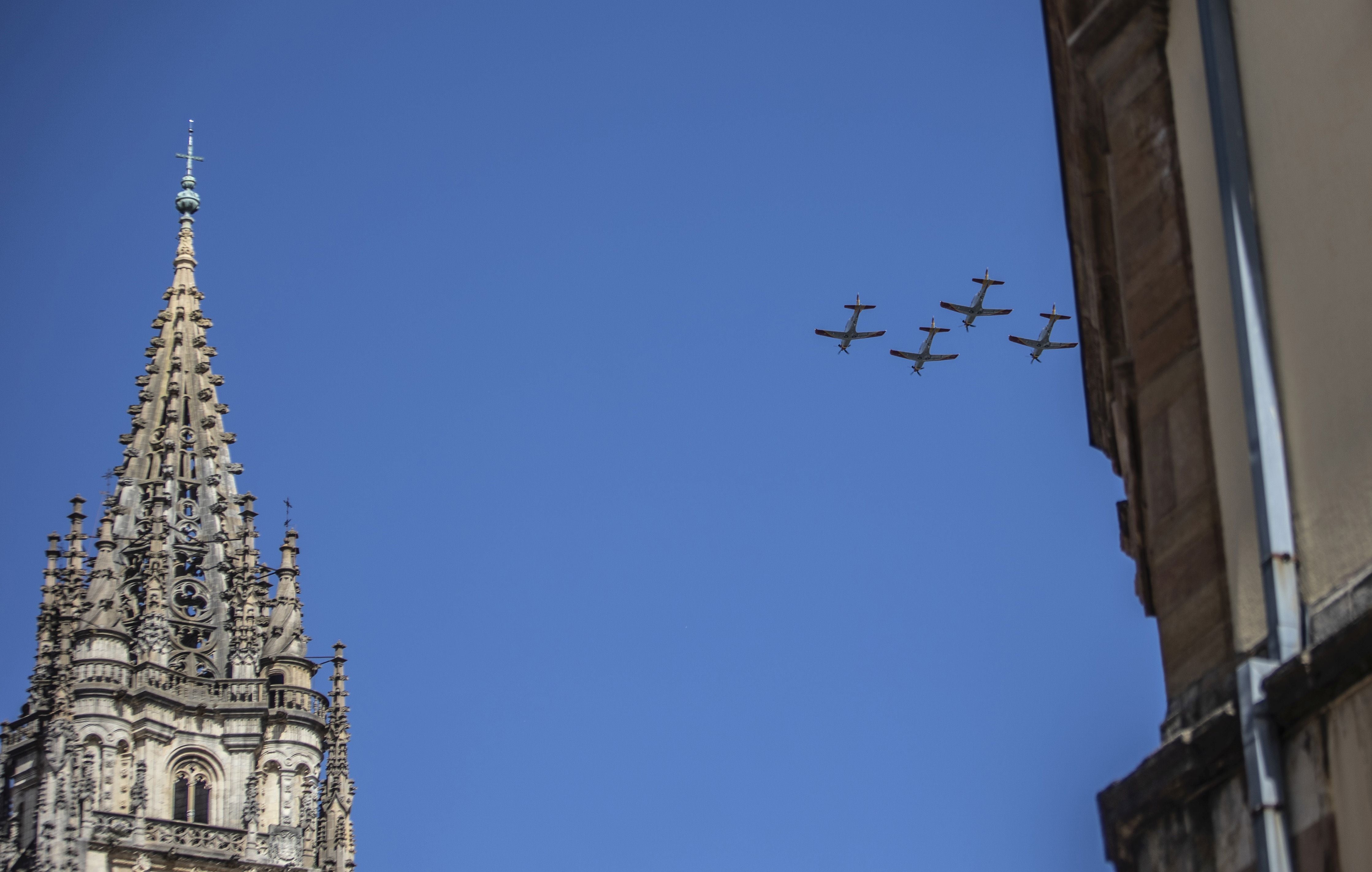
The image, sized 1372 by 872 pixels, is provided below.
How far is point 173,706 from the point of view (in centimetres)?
8250

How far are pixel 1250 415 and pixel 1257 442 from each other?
25 centimetres

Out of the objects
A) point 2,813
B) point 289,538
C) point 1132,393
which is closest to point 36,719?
point 2,813

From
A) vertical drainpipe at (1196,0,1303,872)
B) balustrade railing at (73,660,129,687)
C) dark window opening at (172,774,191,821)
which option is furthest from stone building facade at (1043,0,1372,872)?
balustrade railing at (73,660,129,687)

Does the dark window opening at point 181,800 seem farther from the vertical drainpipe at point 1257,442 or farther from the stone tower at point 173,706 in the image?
the vertical drainpipe at point 1257,442

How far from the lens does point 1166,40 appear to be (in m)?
21.2

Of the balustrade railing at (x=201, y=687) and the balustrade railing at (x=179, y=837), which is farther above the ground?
the balustrade railing at (x=201, y=687)

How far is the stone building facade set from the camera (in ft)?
57.1

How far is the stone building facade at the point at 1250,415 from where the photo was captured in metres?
17.4

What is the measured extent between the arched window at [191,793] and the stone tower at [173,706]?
56mm

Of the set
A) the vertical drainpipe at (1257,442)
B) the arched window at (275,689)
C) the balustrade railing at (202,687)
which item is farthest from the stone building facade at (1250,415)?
the arched window at (275,689)

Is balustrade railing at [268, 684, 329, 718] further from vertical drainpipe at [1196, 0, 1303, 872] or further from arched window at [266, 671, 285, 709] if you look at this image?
vertical drainpipe at [1196, 0, 1303, 872]

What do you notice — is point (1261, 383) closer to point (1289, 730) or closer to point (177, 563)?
point (1289, 730)

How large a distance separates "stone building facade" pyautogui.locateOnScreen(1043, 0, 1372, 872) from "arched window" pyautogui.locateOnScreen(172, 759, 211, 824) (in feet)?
209

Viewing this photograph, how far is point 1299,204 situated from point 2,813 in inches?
2791
